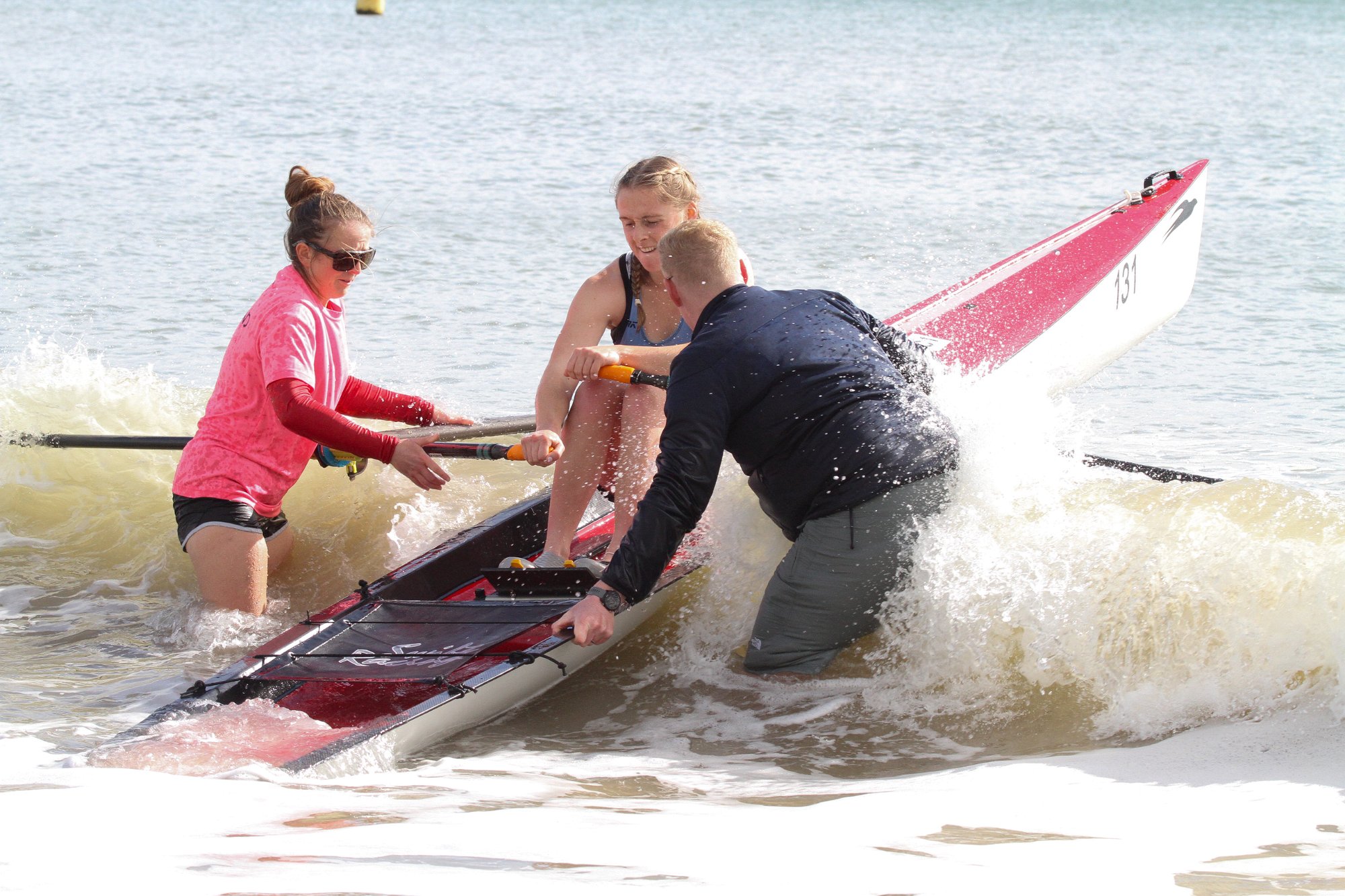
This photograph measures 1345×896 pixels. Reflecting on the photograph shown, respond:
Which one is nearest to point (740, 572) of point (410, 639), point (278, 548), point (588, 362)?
point (588, 362)

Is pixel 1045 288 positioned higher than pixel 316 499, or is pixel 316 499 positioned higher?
pixel 1045 288

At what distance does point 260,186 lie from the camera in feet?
49.6

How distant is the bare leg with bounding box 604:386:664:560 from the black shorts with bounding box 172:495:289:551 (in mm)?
1199

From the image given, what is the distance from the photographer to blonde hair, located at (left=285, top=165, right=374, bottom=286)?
4.52 meters

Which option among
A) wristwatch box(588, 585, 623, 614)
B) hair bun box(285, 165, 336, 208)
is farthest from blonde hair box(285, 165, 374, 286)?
wristwatch box(588, 585, 623, 614)

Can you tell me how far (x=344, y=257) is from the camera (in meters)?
4.57

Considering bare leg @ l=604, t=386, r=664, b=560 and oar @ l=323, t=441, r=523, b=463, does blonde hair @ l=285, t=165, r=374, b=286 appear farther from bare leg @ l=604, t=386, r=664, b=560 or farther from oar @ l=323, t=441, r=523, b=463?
bare leg @ l=604, t=386, r=664, b=560

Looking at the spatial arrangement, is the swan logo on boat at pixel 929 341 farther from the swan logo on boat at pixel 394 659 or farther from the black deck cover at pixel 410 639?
the swan logo on boat at pixel 394 659

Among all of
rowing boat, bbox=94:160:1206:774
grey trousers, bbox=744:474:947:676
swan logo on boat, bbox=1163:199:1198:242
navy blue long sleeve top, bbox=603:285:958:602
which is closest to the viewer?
navy blue long sleeve top, bbox=603:285:958:602

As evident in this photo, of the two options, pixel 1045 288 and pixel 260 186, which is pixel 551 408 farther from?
pixel 260 186

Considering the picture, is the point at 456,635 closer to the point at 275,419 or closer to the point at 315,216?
the point at 275,419

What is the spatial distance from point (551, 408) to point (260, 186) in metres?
11.4

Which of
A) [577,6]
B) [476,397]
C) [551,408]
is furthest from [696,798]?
[577,6]

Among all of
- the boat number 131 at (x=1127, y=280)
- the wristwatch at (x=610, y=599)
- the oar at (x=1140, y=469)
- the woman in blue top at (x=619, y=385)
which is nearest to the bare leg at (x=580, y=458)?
the woman in blue top at (x=619, y=385)
